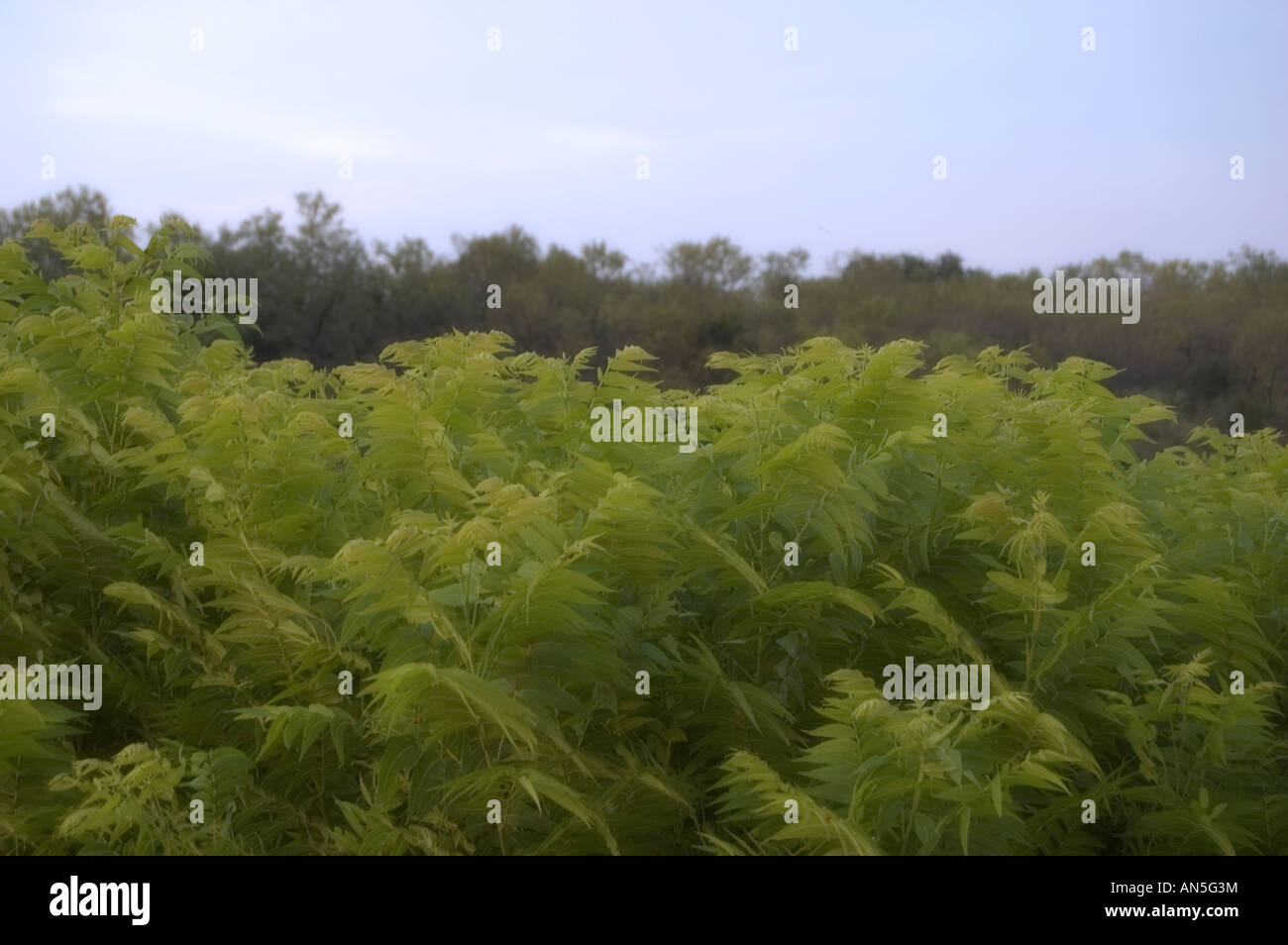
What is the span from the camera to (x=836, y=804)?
3312 mm

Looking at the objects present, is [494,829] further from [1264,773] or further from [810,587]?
[1264,773]

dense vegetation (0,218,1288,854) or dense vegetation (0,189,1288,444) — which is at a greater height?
dense vegetation (0,189,1288,444)

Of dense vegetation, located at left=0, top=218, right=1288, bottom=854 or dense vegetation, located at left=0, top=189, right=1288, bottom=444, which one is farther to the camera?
dense vegetation, located at left=0, top=189, right=1288, bottom=444

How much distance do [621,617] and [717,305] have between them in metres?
47.1

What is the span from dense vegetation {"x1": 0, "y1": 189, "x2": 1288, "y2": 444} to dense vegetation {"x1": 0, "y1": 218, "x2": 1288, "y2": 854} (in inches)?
1367

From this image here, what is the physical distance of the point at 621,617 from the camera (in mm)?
3211

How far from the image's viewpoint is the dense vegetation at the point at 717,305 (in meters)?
42.2

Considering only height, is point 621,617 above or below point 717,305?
below

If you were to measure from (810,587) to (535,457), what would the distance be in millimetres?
1617

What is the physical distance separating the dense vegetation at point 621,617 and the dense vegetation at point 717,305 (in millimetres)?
34718

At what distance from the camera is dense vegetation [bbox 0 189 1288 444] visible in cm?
4216

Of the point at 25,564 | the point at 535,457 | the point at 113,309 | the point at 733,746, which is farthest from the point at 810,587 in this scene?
the point at 113,309

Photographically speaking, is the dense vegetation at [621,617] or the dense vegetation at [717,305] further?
the dense vegetation at [717,305]
